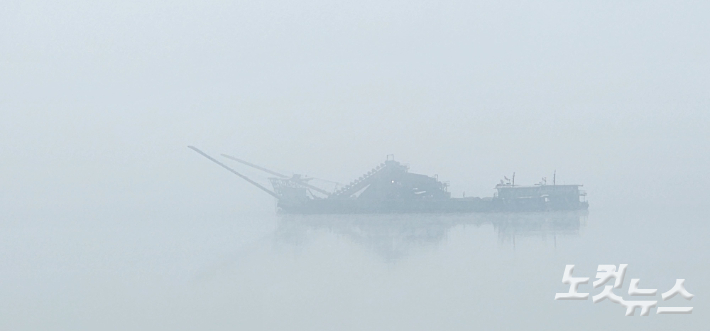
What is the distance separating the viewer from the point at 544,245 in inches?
742

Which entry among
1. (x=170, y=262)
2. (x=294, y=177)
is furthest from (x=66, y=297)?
(x=294, y=177)

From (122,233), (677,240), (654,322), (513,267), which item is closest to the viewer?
(654,322)

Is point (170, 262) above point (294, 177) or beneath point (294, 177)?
beneath

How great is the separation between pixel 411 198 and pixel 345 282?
29.4 meters

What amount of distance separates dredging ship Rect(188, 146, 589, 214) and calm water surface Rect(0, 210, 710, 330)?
60.8 feet

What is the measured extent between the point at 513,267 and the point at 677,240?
27.6 feet

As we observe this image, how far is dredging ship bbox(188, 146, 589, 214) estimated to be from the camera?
4150 centimetres

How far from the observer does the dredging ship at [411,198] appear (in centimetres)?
4150

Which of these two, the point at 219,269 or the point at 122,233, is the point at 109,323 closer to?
the point at 219,269
